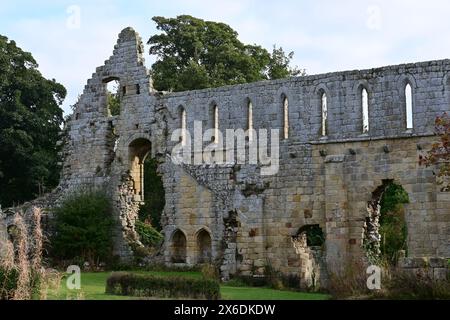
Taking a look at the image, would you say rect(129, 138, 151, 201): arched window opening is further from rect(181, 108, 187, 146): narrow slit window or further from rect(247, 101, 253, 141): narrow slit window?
rect(247, 101, 253, 141): narrow slit window

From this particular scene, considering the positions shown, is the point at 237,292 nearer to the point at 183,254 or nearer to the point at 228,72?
the point at 183,254

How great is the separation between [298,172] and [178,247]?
5897mm

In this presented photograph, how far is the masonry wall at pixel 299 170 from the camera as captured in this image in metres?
26.6

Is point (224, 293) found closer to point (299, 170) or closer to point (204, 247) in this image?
point (299, 170)

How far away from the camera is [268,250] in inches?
1131

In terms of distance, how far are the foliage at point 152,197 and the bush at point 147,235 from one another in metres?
8.80

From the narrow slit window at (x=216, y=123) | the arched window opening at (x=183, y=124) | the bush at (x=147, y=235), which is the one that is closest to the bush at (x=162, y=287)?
the narrow slit window at (x=216, y=123)

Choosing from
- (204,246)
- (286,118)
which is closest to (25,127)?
(204,246)

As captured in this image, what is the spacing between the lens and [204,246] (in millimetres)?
30516

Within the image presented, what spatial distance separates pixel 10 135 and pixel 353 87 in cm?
1864

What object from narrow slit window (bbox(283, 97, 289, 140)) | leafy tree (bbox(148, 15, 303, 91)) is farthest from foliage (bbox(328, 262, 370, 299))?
leafy tree (bbox(148, 15, 303, 91))

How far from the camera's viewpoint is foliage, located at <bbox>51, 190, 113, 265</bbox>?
104 feet

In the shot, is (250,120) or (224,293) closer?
(224,293)

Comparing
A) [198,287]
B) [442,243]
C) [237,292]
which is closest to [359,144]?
[442,243]
